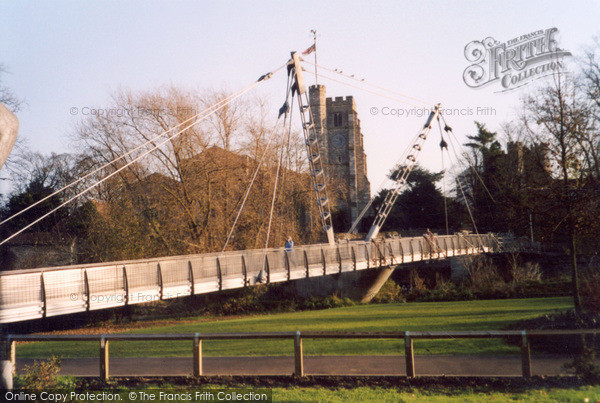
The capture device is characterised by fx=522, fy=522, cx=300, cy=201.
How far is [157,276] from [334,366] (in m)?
9.05

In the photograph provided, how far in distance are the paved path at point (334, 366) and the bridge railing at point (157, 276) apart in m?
2.47

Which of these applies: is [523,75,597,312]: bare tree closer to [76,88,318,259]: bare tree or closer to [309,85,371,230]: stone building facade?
[76,88,318,259]: bare tree

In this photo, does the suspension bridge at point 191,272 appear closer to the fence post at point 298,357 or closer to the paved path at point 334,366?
the paved path at point 334,366

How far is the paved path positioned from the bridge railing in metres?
2.47

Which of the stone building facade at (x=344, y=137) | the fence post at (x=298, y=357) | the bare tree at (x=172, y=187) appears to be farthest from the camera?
the stone building facade at (x=344, y=137)

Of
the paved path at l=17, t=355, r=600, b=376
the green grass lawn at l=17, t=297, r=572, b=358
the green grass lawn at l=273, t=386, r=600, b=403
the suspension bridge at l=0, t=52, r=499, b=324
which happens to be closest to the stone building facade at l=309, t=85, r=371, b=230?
the suspension bridge at l=0, t=52, r=499, b=324

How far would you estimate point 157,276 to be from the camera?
57.1 ft

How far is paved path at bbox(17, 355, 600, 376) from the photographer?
959 cm

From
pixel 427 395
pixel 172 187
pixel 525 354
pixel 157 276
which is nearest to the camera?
pixel 427 395

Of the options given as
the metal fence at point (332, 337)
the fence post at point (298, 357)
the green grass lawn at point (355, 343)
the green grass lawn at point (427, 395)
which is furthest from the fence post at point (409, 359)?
the green grass lawn at point (355, 343)

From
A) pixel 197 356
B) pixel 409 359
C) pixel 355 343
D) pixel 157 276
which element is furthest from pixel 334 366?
pixel 157 276

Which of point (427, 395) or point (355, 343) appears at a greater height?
point (427, 395)

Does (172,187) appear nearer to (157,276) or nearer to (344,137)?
(157,276)

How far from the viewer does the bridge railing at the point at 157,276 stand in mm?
13156
